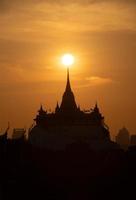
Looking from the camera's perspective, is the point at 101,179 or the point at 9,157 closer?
the point at 101,179

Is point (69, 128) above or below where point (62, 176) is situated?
above

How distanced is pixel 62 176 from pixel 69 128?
49558 millimetres

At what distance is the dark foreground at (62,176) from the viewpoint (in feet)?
173

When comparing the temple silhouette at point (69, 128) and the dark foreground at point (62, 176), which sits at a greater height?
the temple silhouette at point (69, 128)

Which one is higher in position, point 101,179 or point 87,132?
point 87,132

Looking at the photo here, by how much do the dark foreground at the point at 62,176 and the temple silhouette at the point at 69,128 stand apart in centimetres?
3738

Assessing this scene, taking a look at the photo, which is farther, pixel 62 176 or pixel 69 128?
pixel 69 128

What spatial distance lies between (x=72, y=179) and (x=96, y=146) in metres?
44.8

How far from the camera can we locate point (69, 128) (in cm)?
11012

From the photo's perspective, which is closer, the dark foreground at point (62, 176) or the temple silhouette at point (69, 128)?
the dark foreground at point (62, 176)

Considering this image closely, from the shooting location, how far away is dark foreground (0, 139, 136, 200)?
52750mm

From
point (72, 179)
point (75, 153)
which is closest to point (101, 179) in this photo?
Result: point (72, 179)

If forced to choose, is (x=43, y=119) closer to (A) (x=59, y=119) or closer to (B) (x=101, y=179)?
(A) (x=59, y=119)

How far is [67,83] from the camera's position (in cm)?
12050
